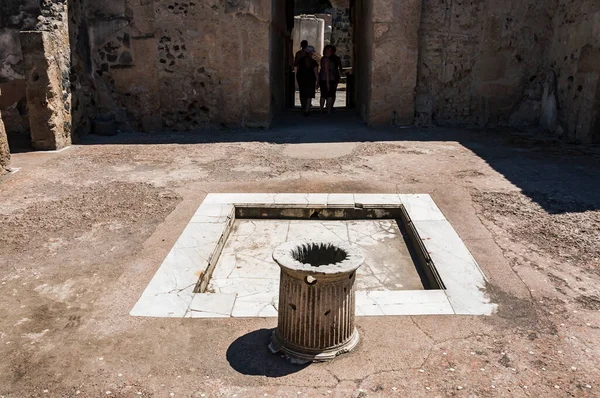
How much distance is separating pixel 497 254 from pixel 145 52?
26.2 ft

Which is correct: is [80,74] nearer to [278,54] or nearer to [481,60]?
[278,54]

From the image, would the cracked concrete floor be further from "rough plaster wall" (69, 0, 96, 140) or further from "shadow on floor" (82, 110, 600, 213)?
"rough plaster wall" (69, 0, 96, 140)

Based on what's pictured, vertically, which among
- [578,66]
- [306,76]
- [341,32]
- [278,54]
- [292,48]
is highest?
[341,32]

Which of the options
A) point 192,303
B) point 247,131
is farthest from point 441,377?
point 247,131

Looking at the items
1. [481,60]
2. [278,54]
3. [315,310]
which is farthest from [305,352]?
[278,54]

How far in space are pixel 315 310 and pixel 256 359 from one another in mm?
466

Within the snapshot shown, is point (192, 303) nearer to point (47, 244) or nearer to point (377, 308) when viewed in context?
point (377, 308)

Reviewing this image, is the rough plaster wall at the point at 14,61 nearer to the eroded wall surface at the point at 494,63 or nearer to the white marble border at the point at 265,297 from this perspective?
the white marble border at the point at 265,297

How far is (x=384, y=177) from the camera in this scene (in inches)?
279

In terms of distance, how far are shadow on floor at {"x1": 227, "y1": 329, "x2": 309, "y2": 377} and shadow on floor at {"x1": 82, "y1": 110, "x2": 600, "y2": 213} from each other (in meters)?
3.85

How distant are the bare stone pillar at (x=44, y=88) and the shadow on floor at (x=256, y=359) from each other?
6722 millimetres

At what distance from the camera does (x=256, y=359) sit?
120 inches

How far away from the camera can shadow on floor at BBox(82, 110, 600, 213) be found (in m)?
6.21

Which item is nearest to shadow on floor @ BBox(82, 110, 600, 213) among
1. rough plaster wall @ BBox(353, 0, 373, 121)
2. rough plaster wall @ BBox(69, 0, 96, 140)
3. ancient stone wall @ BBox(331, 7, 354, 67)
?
rough plaster wall @ BBox(69, 0, 96, 140)
